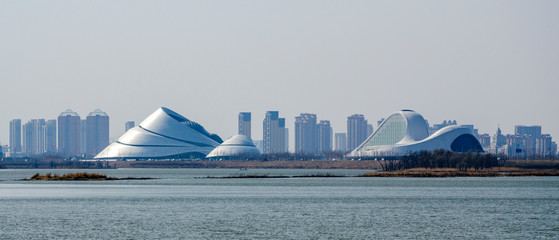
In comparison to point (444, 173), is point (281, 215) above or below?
below

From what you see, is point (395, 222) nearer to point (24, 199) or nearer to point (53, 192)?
point (24, 199)

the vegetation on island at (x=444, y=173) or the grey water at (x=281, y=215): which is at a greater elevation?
the vegetation on island at (x=444, y=173)

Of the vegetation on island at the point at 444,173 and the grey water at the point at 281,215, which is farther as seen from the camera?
the vegetation on island at the point at 444,173

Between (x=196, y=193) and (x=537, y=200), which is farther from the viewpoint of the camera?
(x=196, y=193)

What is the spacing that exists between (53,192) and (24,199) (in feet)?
39.5

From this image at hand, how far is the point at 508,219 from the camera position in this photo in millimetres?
49875

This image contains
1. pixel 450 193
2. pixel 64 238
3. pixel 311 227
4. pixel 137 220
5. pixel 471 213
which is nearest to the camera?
pixel 64 238

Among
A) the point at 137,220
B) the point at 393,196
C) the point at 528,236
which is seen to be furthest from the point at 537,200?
the point at 137,220

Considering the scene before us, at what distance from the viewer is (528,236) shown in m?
41.0

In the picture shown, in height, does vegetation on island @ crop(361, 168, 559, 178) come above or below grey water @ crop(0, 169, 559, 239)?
above

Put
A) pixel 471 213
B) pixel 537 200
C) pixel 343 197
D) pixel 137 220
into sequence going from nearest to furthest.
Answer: pixel 137 220 < pixel 471 213 < pixel 537 200 < pixel 343 197

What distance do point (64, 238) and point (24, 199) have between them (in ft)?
94.8

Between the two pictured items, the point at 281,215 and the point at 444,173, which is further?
the point at 444,173

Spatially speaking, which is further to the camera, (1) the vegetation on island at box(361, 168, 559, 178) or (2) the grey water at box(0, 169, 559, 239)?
(1) the vegetation on island at box(361, 168, 559, 178)
